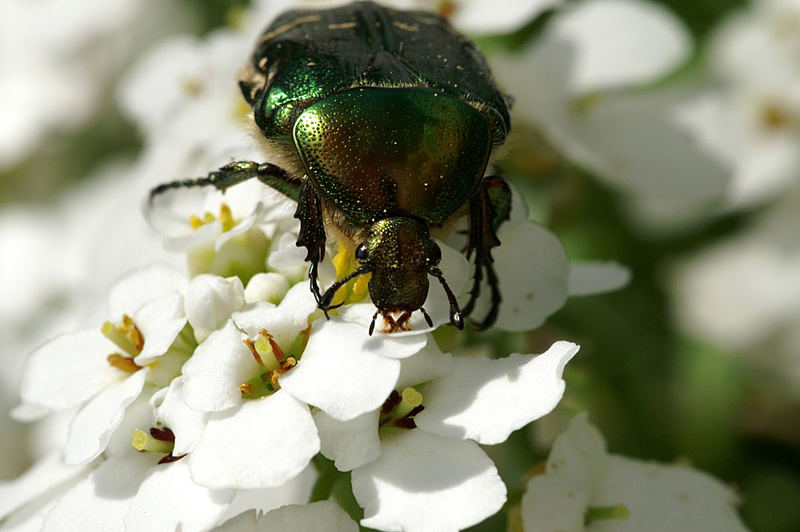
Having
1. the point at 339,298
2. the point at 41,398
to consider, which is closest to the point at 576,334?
the point at 339,298

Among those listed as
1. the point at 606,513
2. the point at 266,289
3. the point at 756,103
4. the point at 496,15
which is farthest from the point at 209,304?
the point at 756,103

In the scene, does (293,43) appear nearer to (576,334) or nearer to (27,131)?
(576,334)

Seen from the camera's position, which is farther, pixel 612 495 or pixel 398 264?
pixel 612 495

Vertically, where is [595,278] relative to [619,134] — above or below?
above

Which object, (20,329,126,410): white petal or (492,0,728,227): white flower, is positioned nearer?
(20,329,126,410): white petal

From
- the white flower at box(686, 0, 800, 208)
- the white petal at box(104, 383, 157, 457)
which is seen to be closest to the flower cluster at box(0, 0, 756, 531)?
the white petal at box(104, 383, 157, 457)

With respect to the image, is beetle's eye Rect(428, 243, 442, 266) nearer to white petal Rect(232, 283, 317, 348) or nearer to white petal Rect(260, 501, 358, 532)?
white petal Rect(232, 283, 317, 348)

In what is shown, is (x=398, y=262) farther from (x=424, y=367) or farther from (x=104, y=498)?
(x=104, y=498)
